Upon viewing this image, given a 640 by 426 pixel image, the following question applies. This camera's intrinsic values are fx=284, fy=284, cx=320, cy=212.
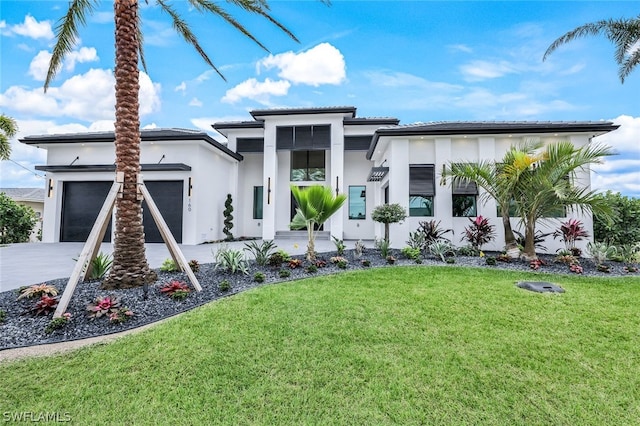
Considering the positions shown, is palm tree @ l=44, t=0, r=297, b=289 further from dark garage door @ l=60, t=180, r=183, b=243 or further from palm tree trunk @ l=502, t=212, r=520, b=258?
palm tree trunk @ l=502, t=212, r=520, b=258

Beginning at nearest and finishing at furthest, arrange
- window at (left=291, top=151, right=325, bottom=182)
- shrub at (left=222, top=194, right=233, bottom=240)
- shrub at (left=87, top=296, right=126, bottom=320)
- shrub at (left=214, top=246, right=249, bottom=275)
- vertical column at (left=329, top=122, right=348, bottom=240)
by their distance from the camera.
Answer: shrub at (left=87, top=296, right=126, bottom=320)
shrub at (left=214, top=246, right=249, bottom=275)
vertical column at (left=329, top=122, right=348, bottom=240)
shrub at (left=222, top=194, right=233, bottom=240)
window at (left=291, top=151, right=325, bottom=182)

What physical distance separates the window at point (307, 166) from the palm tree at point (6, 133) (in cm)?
1429

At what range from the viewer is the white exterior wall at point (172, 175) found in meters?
13.6

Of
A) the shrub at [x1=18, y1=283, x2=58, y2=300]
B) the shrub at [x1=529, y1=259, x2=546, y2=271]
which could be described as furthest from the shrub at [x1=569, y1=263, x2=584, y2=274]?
the shrub at [x1=18, y1=283, x2=58, y2=300]

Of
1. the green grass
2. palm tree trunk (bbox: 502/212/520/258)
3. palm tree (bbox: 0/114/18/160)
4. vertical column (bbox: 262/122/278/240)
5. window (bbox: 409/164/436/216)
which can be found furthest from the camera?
vertical column (bbox: 262/122/278/240)

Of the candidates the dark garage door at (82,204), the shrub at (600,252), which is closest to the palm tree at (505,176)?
the shrub at (600,252)

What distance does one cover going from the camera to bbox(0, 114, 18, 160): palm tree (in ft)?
46.4

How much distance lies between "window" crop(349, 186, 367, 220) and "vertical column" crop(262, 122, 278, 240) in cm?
487

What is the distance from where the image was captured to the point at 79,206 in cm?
1435

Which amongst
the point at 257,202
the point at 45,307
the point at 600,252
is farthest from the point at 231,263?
the point at 257,202

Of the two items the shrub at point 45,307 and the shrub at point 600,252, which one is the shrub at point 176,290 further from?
the shrub at point 600,252

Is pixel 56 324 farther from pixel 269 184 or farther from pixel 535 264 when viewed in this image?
pixel 269 184

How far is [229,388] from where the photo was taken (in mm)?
2951

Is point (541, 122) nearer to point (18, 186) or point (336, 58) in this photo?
point (336, 58)
